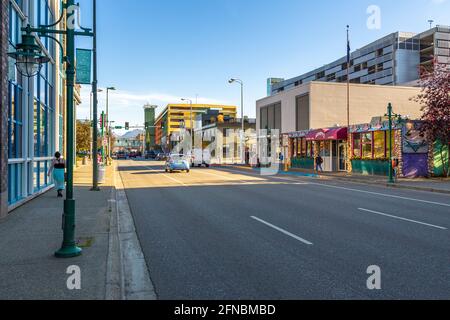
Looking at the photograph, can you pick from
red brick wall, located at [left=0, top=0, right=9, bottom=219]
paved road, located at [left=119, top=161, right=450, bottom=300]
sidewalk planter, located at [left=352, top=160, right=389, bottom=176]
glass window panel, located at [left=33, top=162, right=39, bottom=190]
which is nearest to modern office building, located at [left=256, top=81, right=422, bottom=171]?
sidewalk planter, located at [left=352, top=160, right=389, bottom=176]

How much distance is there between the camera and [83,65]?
743 inches

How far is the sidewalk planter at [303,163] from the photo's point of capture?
123 ft

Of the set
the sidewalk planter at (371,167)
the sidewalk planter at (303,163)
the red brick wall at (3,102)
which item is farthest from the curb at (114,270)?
the sidewalk planter at (303,163)

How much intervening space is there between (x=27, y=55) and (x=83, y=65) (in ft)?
39.4

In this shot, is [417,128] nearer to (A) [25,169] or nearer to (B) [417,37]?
(A) [25,169]

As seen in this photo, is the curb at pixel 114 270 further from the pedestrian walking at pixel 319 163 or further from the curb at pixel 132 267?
the pedestrian walking at pixel 319 163

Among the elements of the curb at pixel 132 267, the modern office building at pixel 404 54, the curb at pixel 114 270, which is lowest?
the curb at pixel 132 267

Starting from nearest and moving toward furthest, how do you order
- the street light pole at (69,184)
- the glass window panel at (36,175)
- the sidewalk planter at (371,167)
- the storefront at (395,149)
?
the street light pole at (69,184), the glass window panel at (36,175), the storefront at (395,149), the sidewalk planter at (371,167)

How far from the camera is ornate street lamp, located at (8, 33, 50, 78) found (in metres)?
7.36

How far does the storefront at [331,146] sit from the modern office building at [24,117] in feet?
68.9

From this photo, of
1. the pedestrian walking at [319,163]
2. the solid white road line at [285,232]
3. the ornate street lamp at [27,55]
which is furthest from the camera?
the pedestrian walking at [319,163]

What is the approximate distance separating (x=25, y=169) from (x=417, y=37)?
284 ft

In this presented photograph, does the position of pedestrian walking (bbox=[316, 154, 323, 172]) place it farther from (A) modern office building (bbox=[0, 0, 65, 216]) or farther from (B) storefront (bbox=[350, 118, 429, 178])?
(A) modern office building (bbox=[0, 0, 65, 216])
